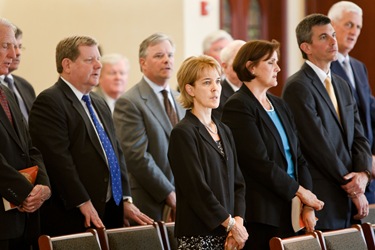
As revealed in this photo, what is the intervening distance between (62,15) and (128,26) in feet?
2.11

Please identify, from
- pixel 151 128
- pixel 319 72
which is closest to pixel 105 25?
pixel 151 128

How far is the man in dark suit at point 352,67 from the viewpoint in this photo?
6215mm

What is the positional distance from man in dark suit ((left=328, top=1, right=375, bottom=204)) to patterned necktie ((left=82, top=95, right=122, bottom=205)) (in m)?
1.78

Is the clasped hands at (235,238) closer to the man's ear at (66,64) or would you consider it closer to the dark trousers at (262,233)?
the dark trousers at (262,233)

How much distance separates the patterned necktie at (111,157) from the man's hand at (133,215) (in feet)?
0.58

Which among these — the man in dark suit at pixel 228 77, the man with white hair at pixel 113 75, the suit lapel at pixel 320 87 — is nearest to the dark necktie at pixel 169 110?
the man in dark suit at pixel 228 77

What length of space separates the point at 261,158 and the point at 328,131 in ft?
2.27

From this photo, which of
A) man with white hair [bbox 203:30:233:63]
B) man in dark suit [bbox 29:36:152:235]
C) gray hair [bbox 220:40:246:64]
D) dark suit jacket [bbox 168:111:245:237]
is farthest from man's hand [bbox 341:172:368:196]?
man with white hair [bbox 203:30:233:63]

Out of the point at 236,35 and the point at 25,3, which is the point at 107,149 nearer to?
the point at 25,3

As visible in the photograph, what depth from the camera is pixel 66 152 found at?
5.06 m

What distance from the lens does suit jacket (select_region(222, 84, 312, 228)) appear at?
4.88 m

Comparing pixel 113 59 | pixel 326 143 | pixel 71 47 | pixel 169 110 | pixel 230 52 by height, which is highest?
pixel 71 47

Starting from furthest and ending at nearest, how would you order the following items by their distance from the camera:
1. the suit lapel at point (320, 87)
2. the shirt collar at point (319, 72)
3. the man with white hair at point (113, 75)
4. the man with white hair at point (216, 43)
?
the man with white hair at point (113, 75) < the man with white hair at point (216, 43) < the shirt collar at point (319, 72) < the suit lapel at point (320, 87)

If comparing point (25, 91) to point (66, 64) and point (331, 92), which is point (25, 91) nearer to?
point (66, 64)
